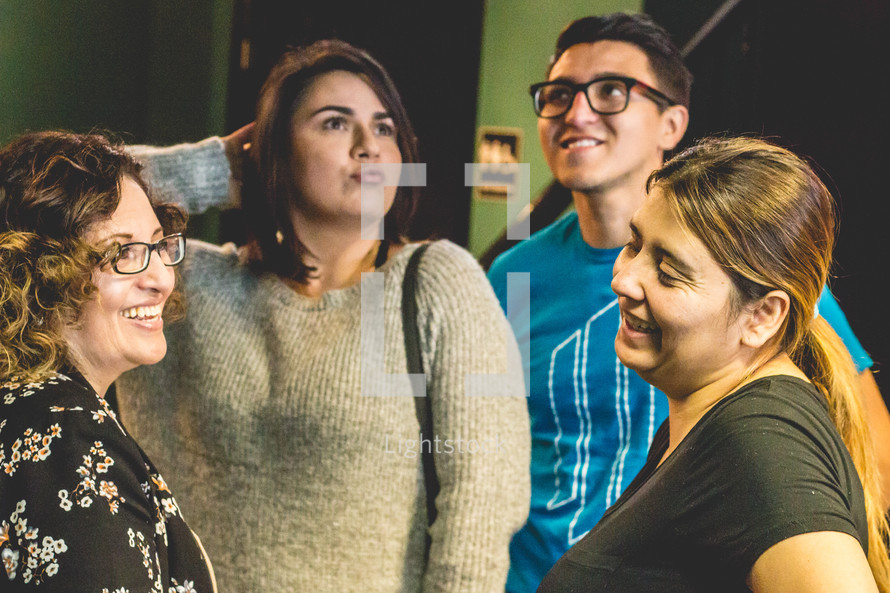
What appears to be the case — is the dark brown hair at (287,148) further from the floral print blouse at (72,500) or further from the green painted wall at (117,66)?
the floral print blouse at (72,500)

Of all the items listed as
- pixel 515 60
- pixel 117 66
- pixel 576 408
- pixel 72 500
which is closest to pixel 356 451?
pixel 576 408

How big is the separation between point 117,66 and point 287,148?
0.48m

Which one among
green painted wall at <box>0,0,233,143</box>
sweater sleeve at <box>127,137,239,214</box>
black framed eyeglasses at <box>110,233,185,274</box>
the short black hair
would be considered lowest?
black framed eyeglasses at <box>110,233,185,274</box>

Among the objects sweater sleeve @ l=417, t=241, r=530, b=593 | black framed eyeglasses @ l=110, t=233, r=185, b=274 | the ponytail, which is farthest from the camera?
sweater sleeve @ l=417, t=241, r=530, b=593

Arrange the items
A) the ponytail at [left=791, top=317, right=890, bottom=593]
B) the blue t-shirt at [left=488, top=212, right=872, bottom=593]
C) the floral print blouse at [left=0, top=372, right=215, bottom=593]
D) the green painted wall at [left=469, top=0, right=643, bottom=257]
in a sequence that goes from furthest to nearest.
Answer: the green painted wall at [left=469, top=0, right=643, bottom=257] → the blue t-shirt at [left=488, top=212, right=872, bottom=593] → the ponytail at [left=791, top=317, right=890, bottom=593] → the floral print blouse at [left=0, top=372, right=215, bottom=593]

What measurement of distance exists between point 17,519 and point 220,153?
0.85 metres

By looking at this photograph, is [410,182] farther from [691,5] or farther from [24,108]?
[691,5]

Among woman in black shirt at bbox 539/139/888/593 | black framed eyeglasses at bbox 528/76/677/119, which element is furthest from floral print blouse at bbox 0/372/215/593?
black framed eyeglasses at bbox 528/76/677/119

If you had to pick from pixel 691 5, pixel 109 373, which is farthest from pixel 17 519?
pixel 691 5

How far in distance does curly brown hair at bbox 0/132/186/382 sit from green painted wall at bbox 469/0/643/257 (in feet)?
4.96

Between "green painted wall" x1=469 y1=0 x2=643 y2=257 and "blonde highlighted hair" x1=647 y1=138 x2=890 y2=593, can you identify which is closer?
"blonde highlighted hair" x1=647 y1=138 x2=890 y2=593

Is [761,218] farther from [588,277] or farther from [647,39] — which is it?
[647,39]

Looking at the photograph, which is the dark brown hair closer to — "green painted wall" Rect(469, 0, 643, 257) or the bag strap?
the bag strap

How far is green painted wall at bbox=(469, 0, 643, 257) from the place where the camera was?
98.9 inches
